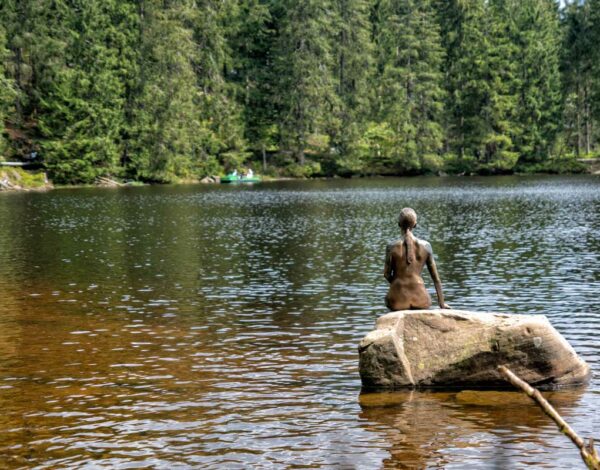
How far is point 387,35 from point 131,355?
12580 cm

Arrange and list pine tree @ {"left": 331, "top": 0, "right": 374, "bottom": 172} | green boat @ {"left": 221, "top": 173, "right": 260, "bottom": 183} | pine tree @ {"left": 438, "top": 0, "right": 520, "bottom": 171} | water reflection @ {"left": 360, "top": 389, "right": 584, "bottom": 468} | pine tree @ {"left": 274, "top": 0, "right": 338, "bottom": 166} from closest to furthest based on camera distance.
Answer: water reflection @ {"left": 360, "top": 389, "right": 584, "bottom": 468} → green boat @ {"left": 221, "top": 173, "right": 260, "bottom": 183} → pine tree @ {"left": 274, "top": 0, "right": 338, "bottom": 166} → pine tree @ {"left": 438, "top": 0, "right": 520, "bottom": 171} → pine tree @ {"left": 331, "top": 0, "right": 374, "bottom": 172}

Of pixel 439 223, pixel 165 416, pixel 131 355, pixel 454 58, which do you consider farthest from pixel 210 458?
pixel 454 58

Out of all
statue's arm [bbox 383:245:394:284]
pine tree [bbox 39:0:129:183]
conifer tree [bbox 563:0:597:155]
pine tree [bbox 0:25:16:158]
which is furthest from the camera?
conifer tree [bbox 563:0:597:155]

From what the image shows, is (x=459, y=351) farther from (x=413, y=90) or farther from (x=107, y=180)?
(x=413, y=90)

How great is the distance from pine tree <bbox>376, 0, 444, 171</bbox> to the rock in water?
353 ft

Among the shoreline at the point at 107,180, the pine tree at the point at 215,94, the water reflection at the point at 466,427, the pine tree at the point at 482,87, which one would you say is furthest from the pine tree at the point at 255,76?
the water reflection at the point at 466,427

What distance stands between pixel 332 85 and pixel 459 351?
111025 mm

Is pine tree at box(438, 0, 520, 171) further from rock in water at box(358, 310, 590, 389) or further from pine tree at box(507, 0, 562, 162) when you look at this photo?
rock in water at box(358, 310, 590, 389)

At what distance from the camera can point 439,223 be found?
48.2m

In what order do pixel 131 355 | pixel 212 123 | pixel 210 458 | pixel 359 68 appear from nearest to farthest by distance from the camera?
pixel 210 458, pixel 131 355, pixel 212 123, pixel 359 68

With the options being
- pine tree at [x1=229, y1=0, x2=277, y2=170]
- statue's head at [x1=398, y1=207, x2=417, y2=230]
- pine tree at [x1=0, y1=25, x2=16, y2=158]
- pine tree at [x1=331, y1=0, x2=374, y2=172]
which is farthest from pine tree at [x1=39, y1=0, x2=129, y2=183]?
statue's head at [x1=398, y1=207, x2=417, y2=230]

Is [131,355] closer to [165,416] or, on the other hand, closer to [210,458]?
[165,416]

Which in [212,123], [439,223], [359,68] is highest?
[359,68]

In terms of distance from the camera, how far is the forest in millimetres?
105812
